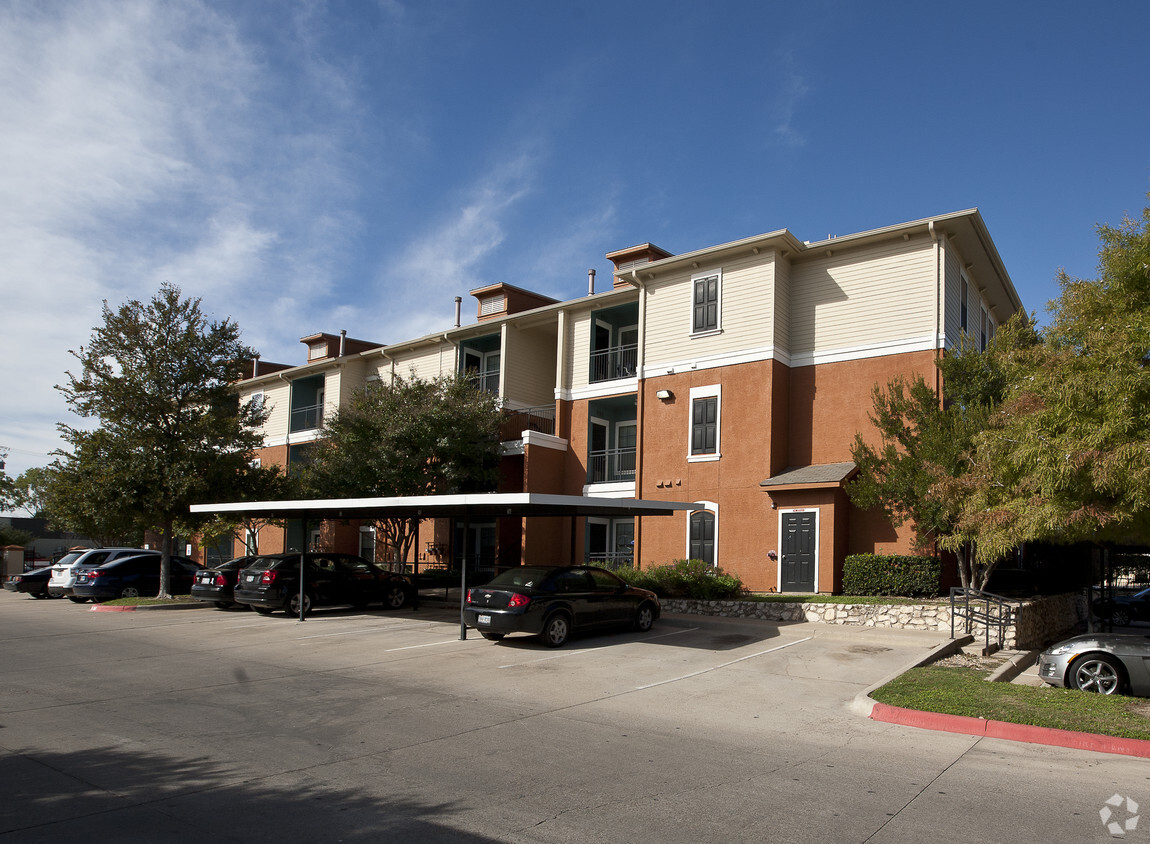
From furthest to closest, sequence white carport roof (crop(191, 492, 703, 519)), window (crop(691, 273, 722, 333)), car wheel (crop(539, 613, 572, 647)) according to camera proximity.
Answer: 1. window (crop(691, 273, 722, 333))
2. white carport roof (crop(191, 492, 703, 519))
3. car wheel (crop(539, 613, 572, 647))

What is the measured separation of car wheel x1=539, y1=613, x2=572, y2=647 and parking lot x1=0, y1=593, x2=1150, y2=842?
83cm

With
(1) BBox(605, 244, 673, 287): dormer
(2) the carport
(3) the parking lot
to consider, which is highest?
(1) BBox(605, 244, 673, 287): dormer

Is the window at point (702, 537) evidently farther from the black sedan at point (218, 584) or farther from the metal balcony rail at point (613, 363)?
the black sedan at point (218, 584)

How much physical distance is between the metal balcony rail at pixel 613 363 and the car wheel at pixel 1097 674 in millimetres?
16509

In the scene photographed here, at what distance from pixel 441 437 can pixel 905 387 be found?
12543mm

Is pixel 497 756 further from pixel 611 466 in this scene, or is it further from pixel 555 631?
pixel 611 466

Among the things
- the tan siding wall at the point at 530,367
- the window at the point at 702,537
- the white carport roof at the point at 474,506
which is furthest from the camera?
the tan siding wall at the point at 530,367

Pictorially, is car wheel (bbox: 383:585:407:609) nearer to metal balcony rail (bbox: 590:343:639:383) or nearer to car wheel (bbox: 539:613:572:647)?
car wheel (bbox: 539:613:572:647)

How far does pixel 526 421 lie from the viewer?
27.6 metres

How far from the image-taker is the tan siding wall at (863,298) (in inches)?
797

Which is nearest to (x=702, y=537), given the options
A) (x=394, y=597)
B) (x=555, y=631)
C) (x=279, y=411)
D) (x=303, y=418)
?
(x=394, y=597)

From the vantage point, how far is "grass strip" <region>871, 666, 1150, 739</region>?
8.24 m

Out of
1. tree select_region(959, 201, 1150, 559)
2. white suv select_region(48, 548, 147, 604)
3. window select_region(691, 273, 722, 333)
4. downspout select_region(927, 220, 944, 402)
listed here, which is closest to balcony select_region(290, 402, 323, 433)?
white suv select_region(48, 548, 147, 604)

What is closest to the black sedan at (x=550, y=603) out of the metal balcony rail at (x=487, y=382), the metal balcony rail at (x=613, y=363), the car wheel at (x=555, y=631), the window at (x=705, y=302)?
the car wheel at (x=555, y=631)
